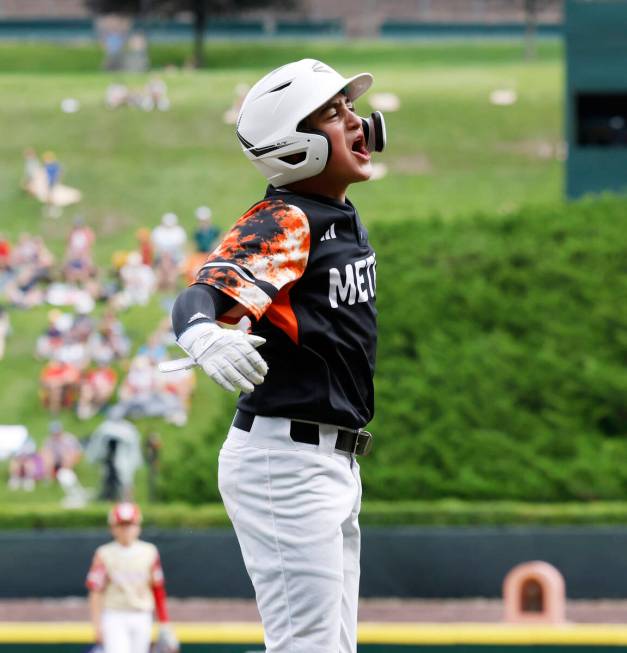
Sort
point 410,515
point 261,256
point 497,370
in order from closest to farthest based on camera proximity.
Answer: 1. point 261,256
2. point 410,515
3. point 497,370

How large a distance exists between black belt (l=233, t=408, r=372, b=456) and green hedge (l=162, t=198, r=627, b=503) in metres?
9.85

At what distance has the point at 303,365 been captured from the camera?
380cm

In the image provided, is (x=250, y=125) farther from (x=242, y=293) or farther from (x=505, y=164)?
(x=505, y=164)

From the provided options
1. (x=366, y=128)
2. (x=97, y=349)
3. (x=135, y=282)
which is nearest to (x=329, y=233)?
(x=366, y=128)

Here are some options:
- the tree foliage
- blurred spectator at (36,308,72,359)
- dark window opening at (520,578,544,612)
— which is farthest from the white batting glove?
the tree foliage

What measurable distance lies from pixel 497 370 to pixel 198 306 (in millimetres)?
12035

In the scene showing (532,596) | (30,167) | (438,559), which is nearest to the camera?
(532,596)

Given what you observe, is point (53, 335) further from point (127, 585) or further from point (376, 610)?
point (127, 585)

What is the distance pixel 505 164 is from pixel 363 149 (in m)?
29.2

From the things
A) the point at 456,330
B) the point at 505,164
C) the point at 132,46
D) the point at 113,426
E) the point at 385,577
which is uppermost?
the point at 132,46

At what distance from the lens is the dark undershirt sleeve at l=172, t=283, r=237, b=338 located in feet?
11.3

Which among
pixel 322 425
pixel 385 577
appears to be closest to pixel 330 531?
pixel 322 425

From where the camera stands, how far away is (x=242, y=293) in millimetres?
3543

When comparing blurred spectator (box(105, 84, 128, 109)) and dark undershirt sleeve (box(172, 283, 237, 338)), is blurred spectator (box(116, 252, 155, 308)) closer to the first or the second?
blurred spectator (box(105, 84, 128, 109))
